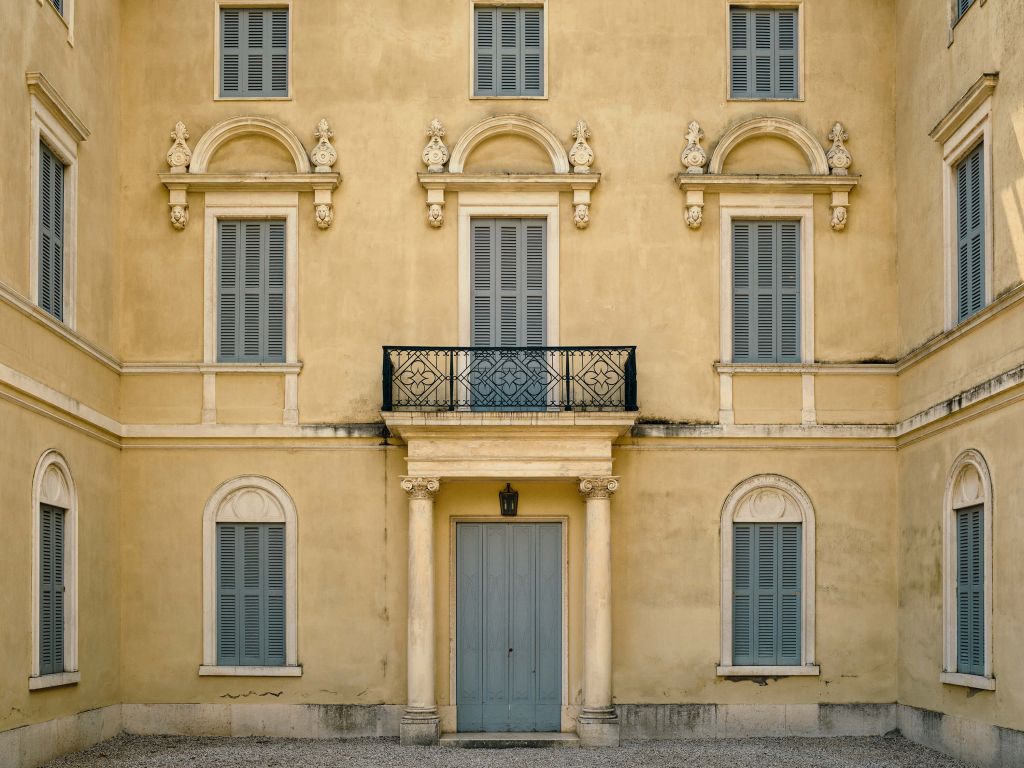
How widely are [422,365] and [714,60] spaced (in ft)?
18.4

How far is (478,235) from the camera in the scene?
1983 centimetres

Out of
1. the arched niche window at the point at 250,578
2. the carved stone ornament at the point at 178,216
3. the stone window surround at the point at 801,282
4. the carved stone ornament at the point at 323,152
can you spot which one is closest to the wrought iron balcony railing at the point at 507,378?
the stone window surround at the point at 801,282

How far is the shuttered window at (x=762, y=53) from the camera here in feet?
65.5

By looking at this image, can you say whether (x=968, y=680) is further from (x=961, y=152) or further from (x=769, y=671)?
(x=961, y=152)

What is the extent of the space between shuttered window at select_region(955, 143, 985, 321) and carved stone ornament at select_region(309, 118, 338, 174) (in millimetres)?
7879

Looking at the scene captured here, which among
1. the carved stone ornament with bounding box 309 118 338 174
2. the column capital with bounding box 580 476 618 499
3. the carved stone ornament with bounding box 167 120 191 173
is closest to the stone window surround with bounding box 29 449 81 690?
the carved stone ornament with bounding box 167 120 191 173

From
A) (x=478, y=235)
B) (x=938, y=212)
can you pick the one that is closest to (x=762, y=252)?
(x=938, y=212)

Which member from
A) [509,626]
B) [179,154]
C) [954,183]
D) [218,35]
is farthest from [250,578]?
[954,183]

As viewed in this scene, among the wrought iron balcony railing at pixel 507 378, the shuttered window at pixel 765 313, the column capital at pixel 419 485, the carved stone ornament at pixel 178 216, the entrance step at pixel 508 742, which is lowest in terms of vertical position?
the entrance step at pixel 508 742

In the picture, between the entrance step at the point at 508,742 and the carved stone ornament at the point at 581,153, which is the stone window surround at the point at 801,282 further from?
the entrance step at the point at 508,742

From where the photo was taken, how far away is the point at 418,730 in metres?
18.5

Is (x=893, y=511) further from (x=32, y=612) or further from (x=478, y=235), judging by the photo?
(x=32, y=612)

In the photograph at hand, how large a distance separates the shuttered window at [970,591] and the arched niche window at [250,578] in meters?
8.15

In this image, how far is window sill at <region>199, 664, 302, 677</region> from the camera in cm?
1912
